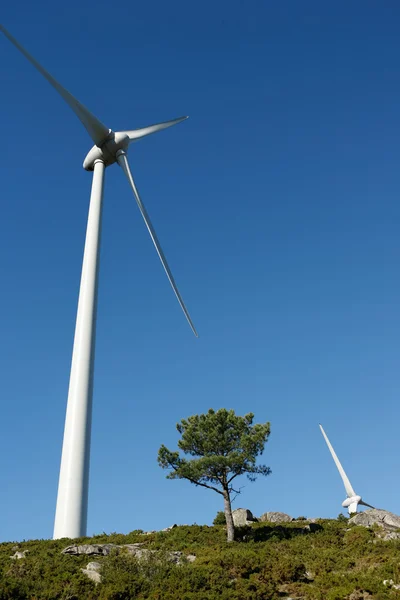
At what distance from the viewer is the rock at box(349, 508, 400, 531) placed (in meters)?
42.8

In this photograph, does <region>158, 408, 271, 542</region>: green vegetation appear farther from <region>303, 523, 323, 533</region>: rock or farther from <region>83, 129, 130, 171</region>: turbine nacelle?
<region>83, 129, 130, 171</region>: turbine nacelle

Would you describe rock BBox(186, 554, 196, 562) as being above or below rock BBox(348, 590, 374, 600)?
above

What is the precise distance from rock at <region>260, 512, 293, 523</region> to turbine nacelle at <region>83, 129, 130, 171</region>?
120 ft

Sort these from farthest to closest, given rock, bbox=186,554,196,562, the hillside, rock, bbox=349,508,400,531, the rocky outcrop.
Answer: rock, bbox=349,508,400,531
rock, bbox=186,554,196,562
the rocky outcrop
the hillside

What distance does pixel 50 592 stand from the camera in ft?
64.3

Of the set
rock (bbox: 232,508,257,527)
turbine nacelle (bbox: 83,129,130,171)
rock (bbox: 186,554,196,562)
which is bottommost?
rock (bbox: 186,554,196,562)

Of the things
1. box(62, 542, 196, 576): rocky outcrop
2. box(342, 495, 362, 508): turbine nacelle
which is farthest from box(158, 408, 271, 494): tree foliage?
box(342, 495, 362, 508): turbine nacelle

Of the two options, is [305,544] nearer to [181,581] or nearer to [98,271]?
[181,581]

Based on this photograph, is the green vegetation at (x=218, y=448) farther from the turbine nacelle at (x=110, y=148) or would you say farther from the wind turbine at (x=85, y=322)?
the turbine nacelle at (x=110, y=148)

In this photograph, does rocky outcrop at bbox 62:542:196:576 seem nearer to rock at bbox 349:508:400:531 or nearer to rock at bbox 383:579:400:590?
rock at bbox 383:579:400:590

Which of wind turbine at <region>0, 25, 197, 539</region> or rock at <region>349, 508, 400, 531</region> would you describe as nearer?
wind turbine at <region>0, 25, 197, 539</region>

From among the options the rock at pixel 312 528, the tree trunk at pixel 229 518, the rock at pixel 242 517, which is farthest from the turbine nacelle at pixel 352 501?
the tree trunk at pixel 229 518

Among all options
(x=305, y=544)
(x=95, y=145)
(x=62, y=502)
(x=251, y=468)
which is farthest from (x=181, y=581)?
(x=95, y=145)

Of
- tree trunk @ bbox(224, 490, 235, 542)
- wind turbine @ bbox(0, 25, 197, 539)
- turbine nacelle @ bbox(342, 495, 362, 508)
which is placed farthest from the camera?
turbine nacelle @ bbox(342, 495, 362, 508)
